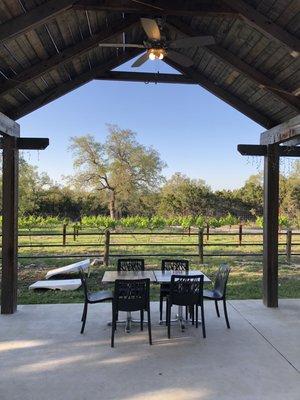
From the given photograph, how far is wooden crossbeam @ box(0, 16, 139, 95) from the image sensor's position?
439 centimetres

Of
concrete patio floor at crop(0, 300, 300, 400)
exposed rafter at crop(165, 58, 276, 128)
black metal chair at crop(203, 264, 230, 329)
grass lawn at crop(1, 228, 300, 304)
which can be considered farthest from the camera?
grass lawn at crop(1, 228, 300, 304)

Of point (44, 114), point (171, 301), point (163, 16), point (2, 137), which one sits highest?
point (44, 114)

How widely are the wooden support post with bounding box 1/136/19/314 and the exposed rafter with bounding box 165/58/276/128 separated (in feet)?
8.44

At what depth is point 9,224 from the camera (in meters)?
5.17

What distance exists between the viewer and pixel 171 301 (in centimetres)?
419

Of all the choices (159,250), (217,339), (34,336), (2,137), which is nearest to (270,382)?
(217,339)

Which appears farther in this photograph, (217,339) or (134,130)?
(134,130)

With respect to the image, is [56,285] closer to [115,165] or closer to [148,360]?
[148,360]

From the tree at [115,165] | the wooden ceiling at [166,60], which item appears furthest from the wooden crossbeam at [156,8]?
the tree at [115,165]

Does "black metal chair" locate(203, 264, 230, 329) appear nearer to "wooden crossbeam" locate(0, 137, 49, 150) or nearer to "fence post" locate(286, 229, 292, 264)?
"wooden crossbeam" locate(0, 137, 49, 150)

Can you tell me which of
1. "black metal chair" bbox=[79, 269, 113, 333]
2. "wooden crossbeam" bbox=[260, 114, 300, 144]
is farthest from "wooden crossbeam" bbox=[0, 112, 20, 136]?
"wooden crossbeam" bbox=[260, 114, 300, 144]

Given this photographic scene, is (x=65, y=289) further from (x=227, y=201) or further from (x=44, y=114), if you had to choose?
(x=227, y=201)

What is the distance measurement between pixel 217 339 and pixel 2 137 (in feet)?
12.3

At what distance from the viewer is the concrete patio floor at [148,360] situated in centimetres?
297
